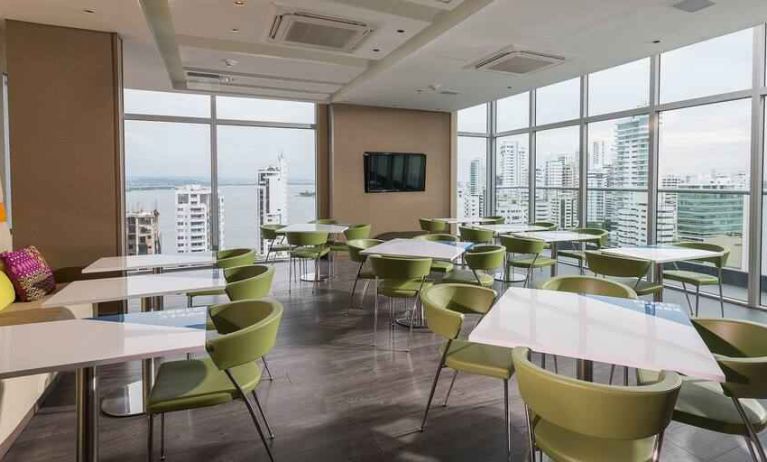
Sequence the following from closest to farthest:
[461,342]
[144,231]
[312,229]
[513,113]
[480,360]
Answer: [480,360] → [461,342] → [312,229] → [144,231] → [513,113]

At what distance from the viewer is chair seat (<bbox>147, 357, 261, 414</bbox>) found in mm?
2123

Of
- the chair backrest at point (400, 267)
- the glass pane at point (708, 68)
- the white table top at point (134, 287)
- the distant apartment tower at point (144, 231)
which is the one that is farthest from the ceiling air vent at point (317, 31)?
the distant apartment tower at point (144, 231)

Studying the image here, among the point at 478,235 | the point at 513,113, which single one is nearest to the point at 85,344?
the point at 478,235

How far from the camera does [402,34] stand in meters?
5.06

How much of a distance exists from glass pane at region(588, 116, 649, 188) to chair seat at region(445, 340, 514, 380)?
220 inches

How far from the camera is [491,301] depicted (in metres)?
2.97

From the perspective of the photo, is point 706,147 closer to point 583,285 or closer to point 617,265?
point 617,265

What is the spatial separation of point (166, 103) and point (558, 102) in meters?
7.13

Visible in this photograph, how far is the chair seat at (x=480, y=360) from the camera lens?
96.4 inches

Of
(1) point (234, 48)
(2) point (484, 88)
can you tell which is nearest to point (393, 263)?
(1) point (234, 48)

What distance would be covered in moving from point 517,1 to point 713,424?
3516mm

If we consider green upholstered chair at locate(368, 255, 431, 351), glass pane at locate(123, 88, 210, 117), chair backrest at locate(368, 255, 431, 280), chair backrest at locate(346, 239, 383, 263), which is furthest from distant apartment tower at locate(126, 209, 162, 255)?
chair backrest at locate(368, 255, 431, 280)

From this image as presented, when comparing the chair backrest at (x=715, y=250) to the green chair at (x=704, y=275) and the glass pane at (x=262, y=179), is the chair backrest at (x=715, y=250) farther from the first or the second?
the glass pane at (x=262, y=179)

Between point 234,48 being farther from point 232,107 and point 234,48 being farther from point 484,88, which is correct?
point 484,88
